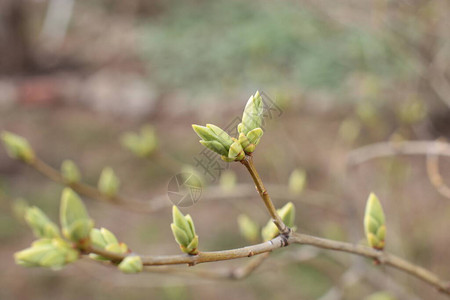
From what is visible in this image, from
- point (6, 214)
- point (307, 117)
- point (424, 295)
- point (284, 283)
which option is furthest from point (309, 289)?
point (6, 214)

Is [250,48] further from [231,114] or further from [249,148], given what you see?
[249,148]

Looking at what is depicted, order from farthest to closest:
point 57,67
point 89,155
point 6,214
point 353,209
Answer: point 57,67, point 89,155, point 6,214, point 353,209

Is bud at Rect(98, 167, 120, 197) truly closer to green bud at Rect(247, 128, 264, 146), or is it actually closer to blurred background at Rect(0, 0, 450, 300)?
blurred background at Rect(0, 0, 450, 300)

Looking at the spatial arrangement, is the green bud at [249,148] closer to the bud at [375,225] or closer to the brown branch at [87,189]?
the bud at [375,225]

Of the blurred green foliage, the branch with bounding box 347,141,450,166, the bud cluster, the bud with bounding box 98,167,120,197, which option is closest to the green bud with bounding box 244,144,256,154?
the bud cluster

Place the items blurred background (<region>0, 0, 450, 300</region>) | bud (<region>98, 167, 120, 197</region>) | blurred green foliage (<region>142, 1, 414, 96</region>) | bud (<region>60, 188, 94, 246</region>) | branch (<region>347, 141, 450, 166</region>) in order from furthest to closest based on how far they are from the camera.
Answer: blurred green foliage (<region>142, 1, 414, 96</region>) → blurred background (<region>0, 0, 450, 300</region>) → bud (<region>98, 167, 120, 197</region>) → branch (<region>347, 141, 450, 166</region>) → bud (<region>60, 188, 94, 246</region>)

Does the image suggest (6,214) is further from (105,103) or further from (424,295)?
(424,295)

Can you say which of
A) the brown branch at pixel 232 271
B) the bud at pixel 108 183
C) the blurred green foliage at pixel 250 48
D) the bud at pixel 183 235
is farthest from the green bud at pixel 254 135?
the blurred green foliage at pixel 250 48
